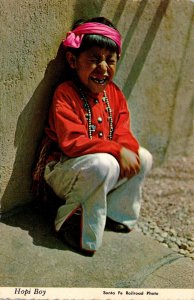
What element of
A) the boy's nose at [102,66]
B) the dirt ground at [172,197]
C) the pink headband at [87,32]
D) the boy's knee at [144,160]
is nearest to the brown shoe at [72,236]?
the boy's knee at [144,160]

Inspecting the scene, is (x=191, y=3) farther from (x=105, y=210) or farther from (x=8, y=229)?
(x=8, y=229)

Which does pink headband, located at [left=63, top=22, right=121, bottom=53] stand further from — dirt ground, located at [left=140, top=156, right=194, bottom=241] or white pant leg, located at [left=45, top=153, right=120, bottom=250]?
dirt ground, located at [left=140, top=156, right=194, bottom=241]

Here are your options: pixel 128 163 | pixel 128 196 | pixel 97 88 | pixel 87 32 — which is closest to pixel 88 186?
pixel 128 163

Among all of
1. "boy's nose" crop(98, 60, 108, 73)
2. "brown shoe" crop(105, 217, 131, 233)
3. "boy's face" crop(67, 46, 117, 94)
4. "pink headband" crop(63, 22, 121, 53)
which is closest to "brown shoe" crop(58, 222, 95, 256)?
"brown shoe" crop(105, 217, 131, 233)

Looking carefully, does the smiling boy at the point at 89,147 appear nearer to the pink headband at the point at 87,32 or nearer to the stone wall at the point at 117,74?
the pink headband at the point at 87,32

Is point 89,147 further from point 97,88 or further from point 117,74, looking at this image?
point 117,74

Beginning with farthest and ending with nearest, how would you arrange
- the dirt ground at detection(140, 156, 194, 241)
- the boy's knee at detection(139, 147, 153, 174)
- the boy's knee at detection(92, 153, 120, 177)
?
the dirt ground at detection(140, 156, 194, 241), the boy's knee at detection(139, 147, 153, 174), the boy's knee at detection(92, 153, 120, 177)

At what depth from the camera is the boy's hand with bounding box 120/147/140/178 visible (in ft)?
10.2

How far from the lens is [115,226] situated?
339 cm

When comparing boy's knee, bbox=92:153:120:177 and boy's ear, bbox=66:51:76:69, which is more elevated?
boy's ear, bbox=66:51:76:69

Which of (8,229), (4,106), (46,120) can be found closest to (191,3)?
(46,120)

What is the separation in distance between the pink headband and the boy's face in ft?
0.26

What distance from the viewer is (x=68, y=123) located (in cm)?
300

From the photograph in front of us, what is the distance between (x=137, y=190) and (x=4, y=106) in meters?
0.96
